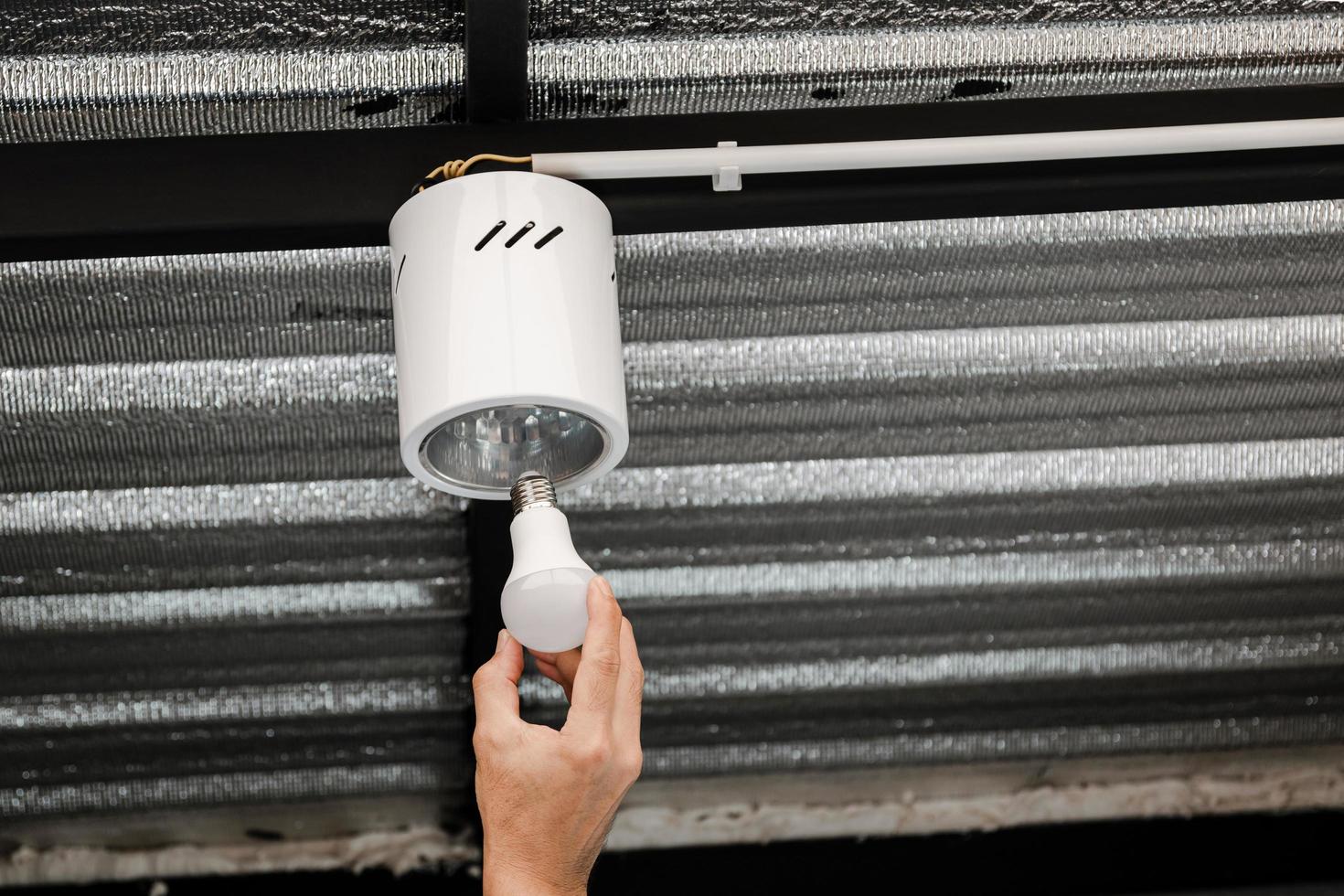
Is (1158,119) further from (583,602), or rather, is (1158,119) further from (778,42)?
(583,602)

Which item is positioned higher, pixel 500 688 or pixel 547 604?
pixel 547 604

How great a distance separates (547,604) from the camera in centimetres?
93

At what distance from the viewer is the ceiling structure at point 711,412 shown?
3.93 feet

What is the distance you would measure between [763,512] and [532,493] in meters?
0.93

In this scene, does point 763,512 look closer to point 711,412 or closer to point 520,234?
point 711,412

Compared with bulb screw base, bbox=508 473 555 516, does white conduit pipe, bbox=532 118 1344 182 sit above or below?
above

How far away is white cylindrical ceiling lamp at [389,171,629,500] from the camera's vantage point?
0.93 m

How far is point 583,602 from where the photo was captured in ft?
3.12

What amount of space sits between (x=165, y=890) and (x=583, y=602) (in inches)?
68.7

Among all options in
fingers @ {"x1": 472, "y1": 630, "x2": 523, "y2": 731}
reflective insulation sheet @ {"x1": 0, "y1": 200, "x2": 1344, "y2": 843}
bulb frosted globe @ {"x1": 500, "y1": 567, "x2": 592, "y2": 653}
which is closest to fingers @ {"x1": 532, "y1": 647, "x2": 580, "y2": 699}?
fingers @ {"x1": 472, "y1": 630, "x2": 523, "y2": 731}

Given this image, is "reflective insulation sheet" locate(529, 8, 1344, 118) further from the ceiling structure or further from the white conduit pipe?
the white conduit pipe

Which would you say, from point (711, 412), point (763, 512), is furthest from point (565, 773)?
point (763, 512)

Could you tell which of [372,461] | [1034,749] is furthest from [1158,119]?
[1034,749]

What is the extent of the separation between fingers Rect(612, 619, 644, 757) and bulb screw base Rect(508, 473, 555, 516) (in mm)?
122
